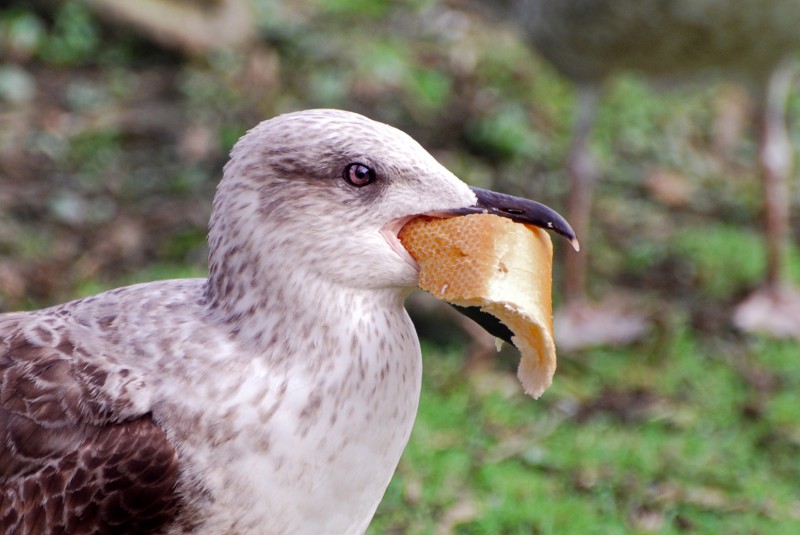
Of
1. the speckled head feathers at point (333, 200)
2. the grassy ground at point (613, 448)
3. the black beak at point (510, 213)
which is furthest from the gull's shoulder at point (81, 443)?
the grassy ground at point (613, 448)

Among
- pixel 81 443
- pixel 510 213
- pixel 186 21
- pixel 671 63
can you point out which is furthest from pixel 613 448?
pixel 186 21

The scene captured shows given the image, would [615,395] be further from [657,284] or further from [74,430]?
[74,430]

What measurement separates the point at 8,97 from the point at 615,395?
3.56 m

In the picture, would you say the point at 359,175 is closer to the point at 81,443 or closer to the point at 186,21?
the point at 81,443

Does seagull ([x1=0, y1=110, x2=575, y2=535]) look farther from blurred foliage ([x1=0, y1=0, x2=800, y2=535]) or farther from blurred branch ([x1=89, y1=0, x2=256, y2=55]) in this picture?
blurred branch ([x1=89, y1=0, x2=256, y2=55])

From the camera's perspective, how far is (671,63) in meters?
5.70

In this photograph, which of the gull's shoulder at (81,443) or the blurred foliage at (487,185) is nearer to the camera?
the gull's shoulder at (81,443)

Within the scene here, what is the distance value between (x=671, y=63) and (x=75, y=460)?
4016mm

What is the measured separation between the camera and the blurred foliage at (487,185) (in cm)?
430

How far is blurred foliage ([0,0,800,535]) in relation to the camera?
169 inches

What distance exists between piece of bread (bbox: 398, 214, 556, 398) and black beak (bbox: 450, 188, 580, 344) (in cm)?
2

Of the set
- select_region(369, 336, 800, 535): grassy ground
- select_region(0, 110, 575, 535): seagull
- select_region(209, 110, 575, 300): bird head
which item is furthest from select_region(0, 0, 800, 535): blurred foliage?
select_region(209, 110, 575, 300): bird head

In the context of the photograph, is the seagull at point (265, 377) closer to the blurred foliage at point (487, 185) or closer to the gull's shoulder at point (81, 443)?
the gull's shoulder at point (81, 443)

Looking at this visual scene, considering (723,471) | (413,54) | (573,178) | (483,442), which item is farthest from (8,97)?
(723,471)
